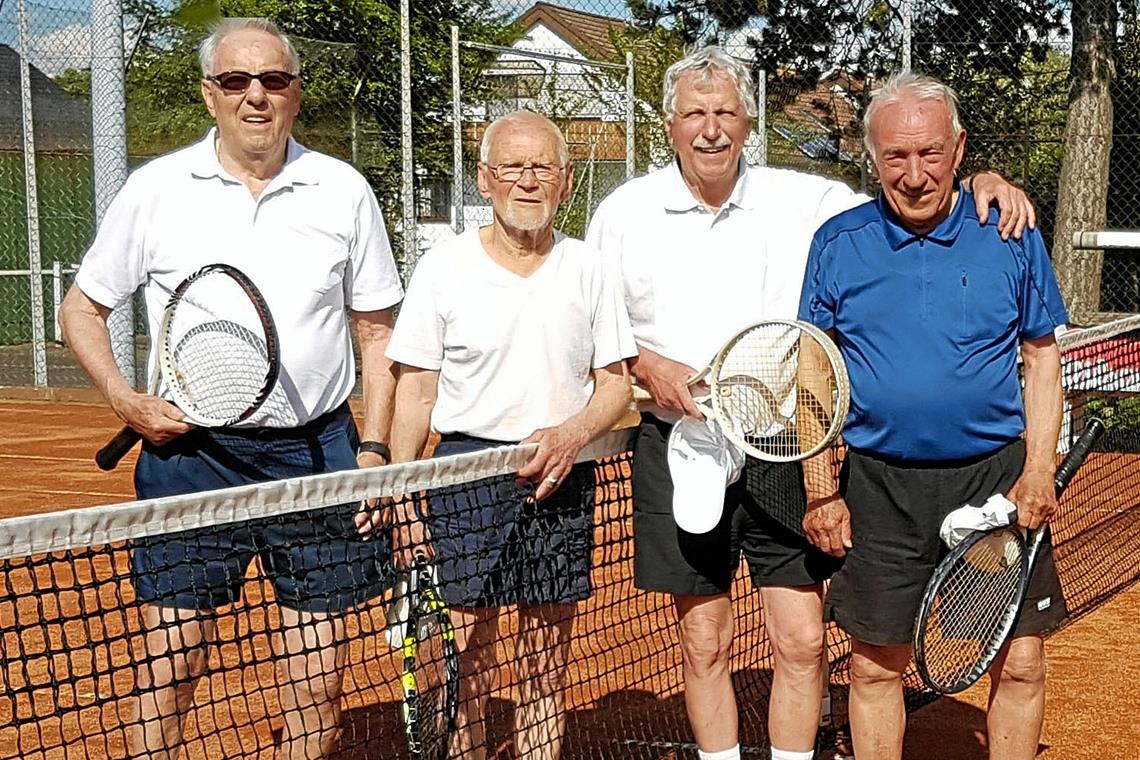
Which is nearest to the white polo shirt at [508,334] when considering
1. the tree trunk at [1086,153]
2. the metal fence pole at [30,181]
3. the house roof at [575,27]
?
the tree trunk at [1086,153]

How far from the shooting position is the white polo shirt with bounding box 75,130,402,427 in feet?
10.4

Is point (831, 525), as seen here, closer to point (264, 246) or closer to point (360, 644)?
point (264, 246)

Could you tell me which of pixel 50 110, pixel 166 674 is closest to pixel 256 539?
pixel 166 674

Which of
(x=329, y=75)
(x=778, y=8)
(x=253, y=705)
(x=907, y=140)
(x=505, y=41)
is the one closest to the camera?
(x=907, y=140)

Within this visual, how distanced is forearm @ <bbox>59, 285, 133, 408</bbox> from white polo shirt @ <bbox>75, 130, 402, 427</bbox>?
0.04 meters

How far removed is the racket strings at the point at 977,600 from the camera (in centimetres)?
315

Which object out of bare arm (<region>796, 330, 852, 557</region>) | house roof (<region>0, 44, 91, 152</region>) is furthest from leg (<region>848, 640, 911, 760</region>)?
house roof (<region>0, 44, 91, 152</region>)

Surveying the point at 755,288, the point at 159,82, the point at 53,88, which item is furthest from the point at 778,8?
the point at 755,288

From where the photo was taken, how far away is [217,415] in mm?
3135

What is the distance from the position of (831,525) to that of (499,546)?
71 cm

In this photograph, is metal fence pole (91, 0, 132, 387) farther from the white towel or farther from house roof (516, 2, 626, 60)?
house roof (516, 2, 626, 60)

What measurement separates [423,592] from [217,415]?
635 mm

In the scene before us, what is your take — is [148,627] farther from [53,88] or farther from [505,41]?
[505,41]

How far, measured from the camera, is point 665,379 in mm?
3371
